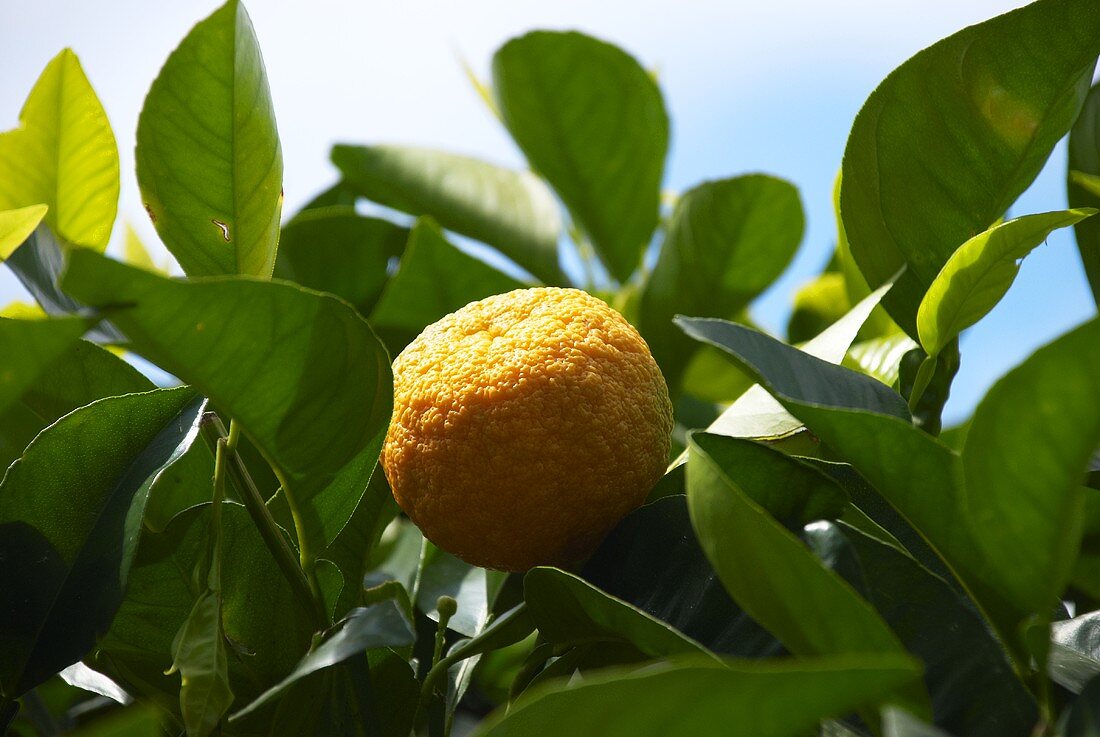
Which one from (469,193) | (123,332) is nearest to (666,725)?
(123,332)

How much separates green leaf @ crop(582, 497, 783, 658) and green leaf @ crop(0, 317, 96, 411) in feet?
0.99

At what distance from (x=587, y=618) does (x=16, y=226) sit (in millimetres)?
349

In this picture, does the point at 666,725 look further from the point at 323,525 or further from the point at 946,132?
the point at 946,132

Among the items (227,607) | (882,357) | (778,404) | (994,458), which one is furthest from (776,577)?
(882,357)

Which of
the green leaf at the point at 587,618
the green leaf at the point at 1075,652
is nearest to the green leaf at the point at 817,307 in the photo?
the green leaf at the point at 1075,652

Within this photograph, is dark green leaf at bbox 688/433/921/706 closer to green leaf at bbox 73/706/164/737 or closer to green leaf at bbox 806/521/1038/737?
green leaf at bbox 806/521/1038/737

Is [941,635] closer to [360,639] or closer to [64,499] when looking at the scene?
[360,639]

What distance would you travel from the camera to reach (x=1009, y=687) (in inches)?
17.2

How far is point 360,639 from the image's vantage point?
1.45 feet

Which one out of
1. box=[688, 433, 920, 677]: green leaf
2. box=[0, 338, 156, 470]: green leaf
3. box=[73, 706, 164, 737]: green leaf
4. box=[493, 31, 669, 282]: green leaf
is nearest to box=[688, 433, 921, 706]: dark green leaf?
box=[688, 433, 920, 677]: green leaf

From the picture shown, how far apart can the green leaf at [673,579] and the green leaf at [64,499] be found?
240 millimetres

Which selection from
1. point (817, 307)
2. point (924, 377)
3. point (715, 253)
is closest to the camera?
point (924, 377)

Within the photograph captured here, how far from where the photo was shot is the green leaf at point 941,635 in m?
0.43

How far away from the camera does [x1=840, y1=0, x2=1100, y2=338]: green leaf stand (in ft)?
1.97
